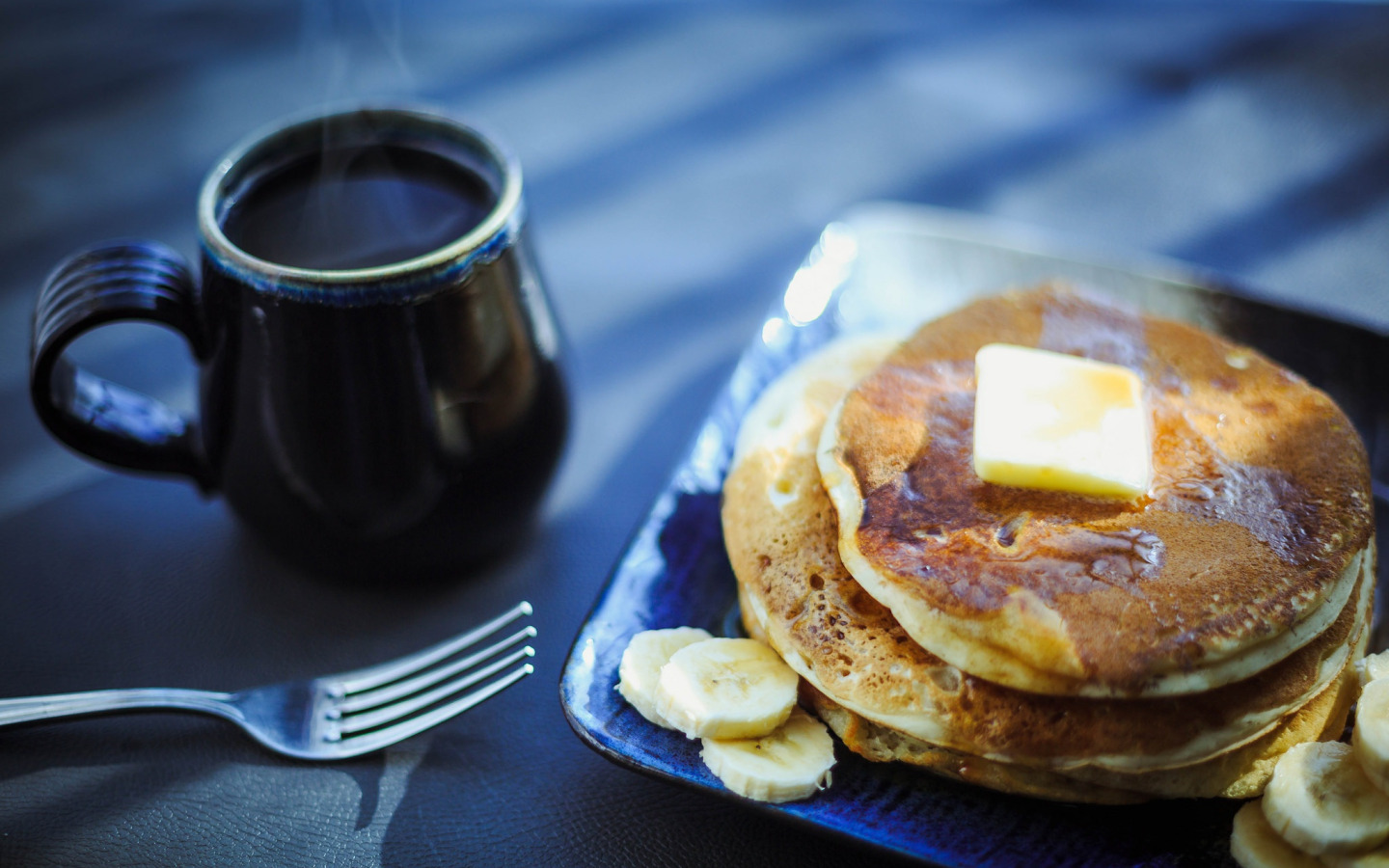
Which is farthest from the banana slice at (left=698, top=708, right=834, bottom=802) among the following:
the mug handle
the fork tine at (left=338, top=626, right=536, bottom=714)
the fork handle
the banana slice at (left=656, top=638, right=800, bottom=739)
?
the mug handle

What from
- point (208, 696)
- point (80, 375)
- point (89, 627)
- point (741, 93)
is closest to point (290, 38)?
point (741, 93)

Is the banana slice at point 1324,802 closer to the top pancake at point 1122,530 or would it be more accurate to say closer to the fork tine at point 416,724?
the top pancake at point 1122,530

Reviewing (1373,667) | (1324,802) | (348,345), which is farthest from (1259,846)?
(348,345)

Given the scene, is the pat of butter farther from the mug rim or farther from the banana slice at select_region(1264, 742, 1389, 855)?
the mug rim

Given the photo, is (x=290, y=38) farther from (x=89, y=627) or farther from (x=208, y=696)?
(x=208, y=696)

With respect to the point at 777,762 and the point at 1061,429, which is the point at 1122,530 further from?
the point at 777,762

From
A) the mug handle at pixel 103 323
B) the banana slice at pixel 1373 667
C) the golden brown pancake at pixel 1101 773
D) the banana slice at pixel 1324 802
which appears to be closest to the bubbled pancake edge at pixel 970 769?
the golden brown pancake at pixel 1101 773

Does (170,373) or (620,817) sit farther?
(170,373)
